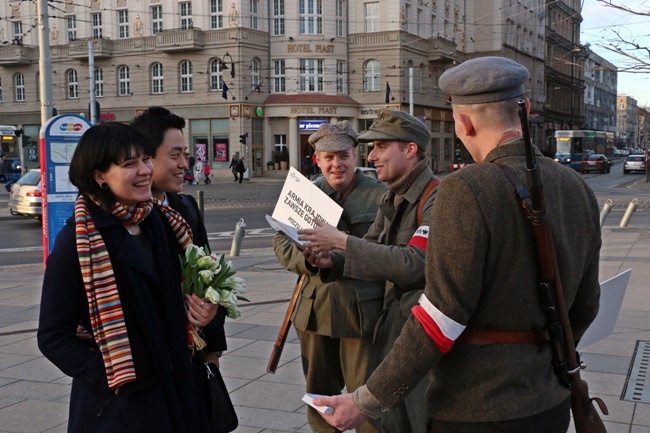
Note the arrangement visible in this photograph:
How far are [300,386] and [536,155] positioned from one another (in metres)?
3.76

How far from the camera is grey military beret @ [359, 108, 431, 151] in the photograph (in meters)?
3.64

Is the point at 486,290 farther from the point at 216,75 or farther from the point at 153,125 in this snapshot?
the point at 216,75

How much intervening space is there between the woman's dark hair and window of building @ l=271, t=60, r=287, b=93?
46758mm

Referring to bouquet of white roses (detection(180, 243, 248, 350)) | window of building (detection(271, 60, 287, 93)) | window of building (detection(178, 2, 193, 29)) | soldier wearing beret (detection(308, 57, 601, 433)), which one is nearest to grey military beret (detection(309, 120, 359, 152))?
bouquet of white roses (detection(180, 243, 248, 350))

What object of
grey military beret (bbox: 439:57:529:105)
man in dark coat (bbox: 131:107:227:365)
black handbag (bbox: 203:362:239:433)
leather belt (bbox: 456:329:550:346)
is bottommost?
black handbag (bbox: 203:362:239:433)

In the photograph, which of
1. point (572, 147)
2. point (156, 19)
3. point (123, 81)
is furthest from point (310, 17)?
point (572, 147)

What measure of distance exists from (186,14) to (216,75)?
4.43m

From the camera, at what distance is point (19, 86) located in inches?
2149

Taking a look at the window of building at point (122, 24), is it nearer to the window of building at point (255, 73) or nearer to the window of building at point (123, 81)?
the window of building at point (123, 81)

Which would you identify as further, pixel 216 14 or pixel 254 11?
pixel 254 11

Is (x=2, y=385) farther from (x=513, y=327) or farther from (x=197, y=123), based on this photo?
(x=197, y=123)

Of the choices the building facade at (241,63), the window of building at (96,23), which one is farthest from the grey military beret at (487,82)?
the window of building at (96,23)

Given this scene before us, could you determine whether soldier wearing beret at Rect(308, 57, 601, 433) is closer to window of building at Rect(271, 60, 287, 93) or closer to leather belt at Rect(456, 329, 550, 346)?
leather belt at Rect(456, 329, 550, 346)

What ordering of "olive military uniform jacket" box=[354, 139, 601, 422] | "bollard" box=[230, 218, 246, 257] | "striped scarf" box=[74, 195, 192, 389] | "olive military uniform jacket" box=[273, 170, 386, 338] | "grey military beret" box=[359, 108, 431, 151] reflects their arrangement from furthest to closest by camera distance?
1. "bollard" box=[230, 218, 246, 257]
2. "olive military uniform jacket" box=[273, 170, 386, 338]
3. "grey military beret" box=[359, 108, 431, 151]
4. "striped scarf" box=[74, 195, 192, 389]
5. "olive military uniform jacket" box=[354, 139, 601, 422]
